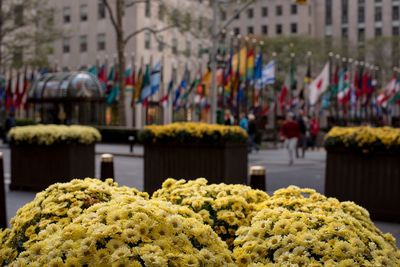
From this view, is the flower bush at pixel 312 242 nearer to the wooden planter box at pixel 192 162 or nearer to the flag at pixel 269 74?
the wooden planter box at pixel 192 162

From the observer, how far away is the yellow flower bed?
308 cm

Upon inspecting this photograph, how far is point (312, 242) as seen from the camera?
3.40 metres

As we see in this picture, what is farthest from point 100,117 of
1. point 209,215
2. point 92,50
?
point 209,215

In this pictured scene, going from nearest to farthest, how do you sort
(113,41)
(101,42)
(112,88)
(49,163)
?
1. (49,163)
2. (112,88)
3. (113,41)
4. (101,42)

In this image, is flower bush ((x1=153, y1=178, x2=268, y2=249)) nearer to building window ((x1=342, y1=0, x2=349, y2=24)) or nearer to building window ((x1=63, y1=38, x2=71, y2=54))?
building window ((x1=63, y1=38, x2=71, y2=54))

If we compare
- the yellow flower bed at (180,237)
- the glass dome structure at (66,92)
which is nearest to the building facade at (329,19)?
the glass dome structure at (66,92)

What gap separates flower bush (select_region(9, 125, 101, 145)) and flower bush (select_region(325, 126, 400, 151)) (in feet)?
16.5

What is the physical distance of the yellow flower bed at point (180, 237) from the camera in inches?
121

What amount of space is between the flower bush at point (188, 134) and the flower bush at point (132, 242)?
8.86m

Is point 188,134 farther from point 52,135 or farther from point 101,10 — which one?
point 101,10

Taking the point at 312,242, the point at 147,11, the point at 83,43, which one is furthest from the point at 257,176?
the point at 83,43

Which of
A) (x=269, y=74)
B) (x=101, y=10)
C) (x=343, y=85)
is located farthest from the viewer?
(x=101, y=10)

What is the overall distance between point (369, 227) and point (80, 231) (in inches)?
67.0

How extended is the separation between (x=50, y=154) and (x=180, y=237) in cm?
1055
